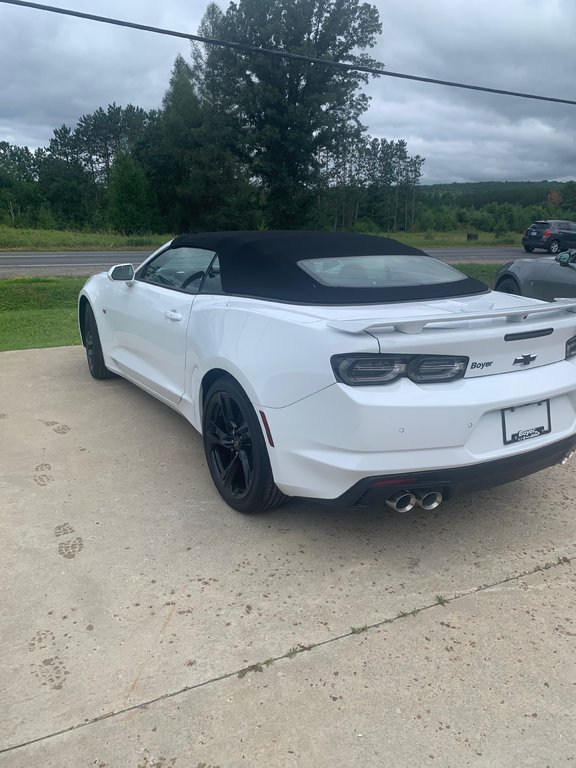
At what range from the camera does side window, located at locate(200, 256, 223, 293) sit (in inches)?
144

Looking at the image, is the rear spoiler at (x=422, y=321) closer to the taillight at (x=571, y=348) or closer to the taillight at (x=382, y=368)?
the taillight at (x=382, y=368)

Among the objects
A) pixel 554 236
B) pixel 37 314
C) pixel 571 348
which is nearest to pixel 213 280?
pixel 571 348

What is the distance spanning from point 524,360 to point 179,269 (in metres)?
2.42

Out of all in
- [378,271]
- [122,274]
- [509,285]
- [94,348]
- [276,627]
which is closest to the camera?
[276,627]

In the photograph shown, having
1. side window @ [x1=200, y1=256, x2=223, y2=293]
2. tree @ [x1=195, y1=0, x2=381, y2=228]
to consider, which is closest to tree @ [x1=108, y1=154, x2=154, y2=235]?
tree @ [x1=195, y1=0, x2=381, y2=228]

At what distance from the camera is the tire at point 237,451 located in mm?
3017

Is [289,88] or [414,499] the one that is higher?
[289,88]

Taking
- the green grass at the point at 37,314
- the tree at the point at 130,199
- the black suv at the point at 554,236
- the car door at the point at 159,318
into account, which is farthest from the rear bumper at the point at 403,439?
the tree at the point at 130,199

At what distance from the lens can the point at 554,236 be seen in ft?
93.6

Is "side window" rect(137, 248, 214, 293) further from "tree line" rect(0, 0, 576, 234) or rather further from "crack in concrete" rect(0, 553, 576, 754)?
"tree line" rect(0, 0, 576, 234)

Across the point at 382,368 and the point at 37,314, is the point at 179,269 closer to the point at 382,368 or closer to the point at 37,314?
the point at 382,368

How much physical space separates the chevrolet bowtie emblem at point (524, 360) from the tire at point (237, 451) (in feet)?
3.92

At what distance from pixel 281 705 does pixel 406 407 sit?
116cm

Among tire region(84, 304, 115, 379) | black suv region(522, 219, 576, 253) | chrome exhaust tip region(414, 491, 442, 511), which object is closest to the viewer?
chrome exhaust tip region(414, 491, 442, 511)
